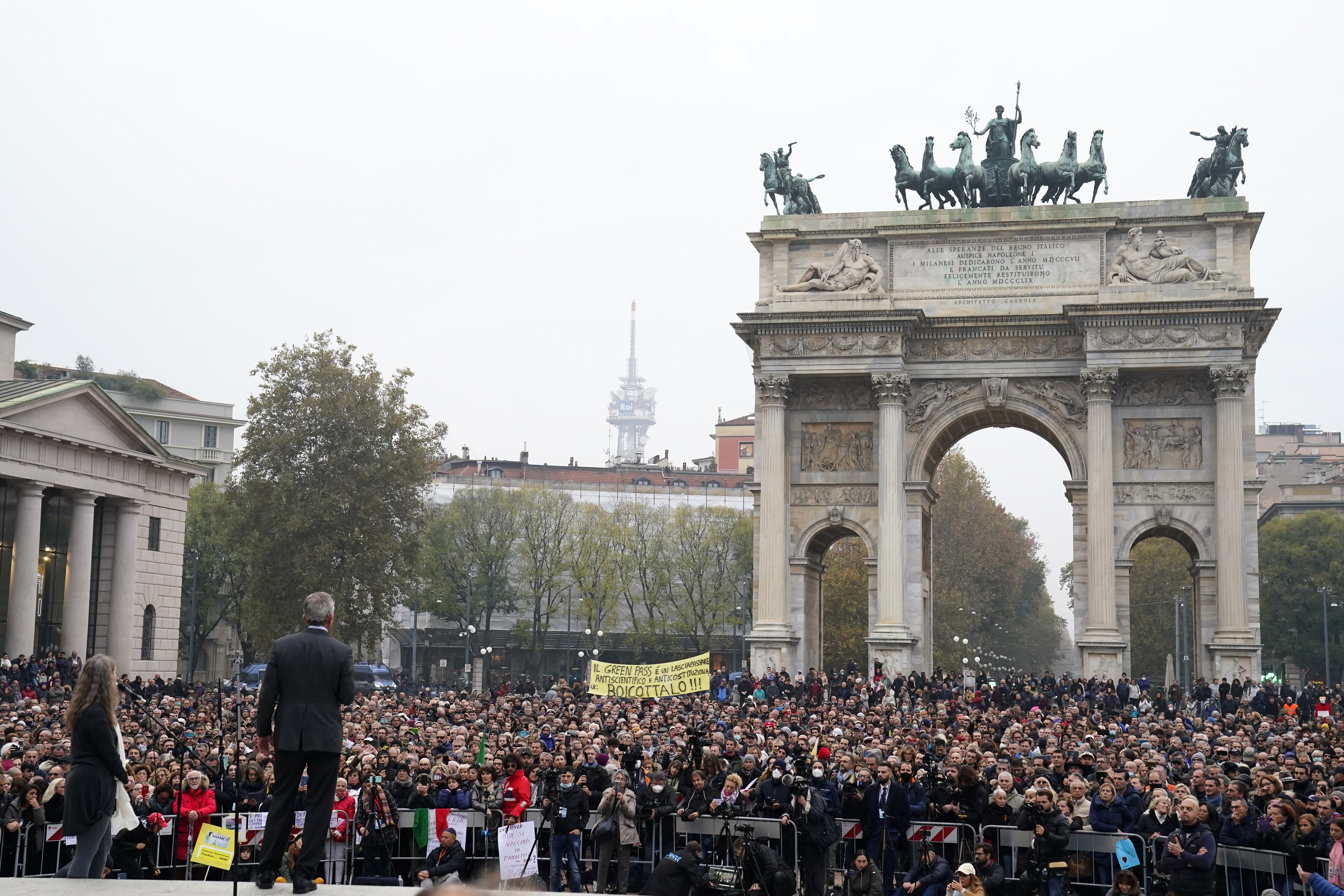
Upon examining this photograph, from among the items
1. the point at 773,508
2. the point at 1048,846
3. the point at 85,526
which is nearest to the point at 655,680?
the point at 1048,846

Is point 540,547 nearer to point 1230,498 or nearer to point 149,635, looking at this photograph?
point 149,635

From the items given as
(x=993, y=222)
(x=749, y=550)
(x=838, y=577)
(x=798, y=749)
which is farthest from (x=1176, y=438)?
(x=749, y=550)

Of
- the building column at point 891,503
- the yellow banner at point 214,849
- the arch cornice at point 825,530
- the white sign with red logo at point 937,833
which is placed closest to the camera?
the yellow banner at point 214,849

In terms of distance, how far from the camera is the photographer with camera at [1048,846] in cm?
1447

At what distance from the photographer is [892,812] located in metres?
16.2

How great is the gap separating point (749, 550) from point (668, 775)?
64.3m

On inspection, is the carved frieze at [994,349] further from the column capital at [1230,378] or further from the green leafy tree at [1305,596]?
the green leafy tree at [1305,596]

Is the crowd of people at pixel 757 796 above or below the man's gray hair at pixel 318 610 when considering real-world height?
below

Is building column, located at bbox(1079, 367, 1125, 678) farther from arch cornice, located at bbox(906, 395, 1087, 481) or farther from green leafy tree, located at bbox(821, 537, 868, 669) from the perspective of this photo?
green leafy tree, located at bbox(821, 537, 868, 669)

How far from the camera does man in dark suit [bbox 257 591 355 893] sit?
830 cm

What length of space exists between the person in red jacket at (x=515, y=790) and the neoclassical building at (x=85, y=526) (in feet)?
93.2

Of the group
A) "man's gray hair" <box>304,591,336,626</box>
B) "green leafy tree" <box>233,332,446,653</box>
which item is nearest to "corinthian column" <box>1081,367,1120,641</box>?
"green leafy tree" <box>233,332,446,653</box>

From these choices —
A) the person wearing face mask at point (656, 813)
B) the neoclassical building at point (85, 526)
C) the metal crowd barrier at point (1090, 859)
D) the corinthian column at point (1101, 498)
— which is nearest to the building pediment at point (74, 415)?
the neoclassical building at point (85, 526)

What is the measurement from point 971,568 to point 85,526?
5439 centimetres
